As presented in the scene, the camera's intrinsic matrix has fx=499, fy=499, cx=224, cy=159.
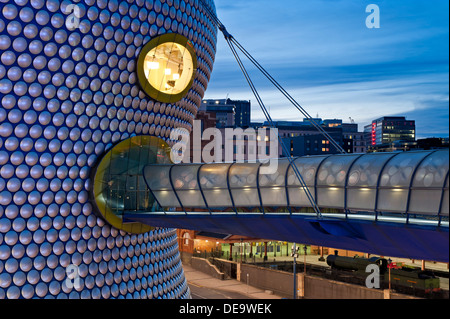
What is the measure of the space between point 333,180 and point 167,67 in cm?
1138

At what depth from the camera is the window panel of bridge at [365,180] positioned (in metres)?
14.9

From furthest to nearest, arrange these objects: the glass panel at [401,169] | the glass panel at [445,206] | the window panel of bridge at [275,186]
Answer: the window panel of bridge at [275,186] → the glass panel at [401,169] → the glass panel at [445,206]

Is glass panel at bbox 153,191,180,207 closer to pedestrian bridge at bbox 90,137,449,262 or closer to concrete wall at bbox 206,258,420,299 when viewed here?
pedestrian bridge at bbox 90,137,449,262

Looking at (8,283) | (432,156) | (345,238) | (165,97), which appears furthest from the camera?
(165,97)

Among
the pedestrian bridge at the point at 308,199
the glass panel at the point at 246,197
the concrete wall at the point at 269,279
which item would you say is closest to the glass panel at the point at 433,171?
the pedestrian bridge at the point at 308,199

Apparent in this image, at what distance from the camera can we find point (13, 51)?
17469 millimetres

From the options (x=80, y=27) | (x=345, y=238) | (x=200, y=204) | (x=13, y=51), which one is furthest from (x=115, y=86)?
(x=345, y=238)

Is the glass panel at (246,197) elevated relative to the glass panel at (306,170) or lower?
lower

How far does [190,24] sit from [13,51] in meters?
9.00

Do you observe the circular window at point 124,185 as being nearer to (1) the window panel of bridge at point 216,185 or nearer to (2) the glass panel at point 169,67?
(2) the glass panel at point 169,67

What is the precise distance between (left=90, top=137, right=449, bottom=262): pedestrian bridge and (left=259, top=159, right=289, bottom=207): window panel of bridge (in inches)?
1.4

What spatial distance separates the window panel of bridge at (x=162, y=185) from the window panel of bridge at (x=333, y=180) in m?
6.48

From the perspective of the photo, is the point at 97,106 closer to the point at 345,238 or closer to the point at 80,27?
the point at 80,27

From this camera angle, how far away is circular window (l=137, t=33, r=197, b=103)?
21.9 meters
